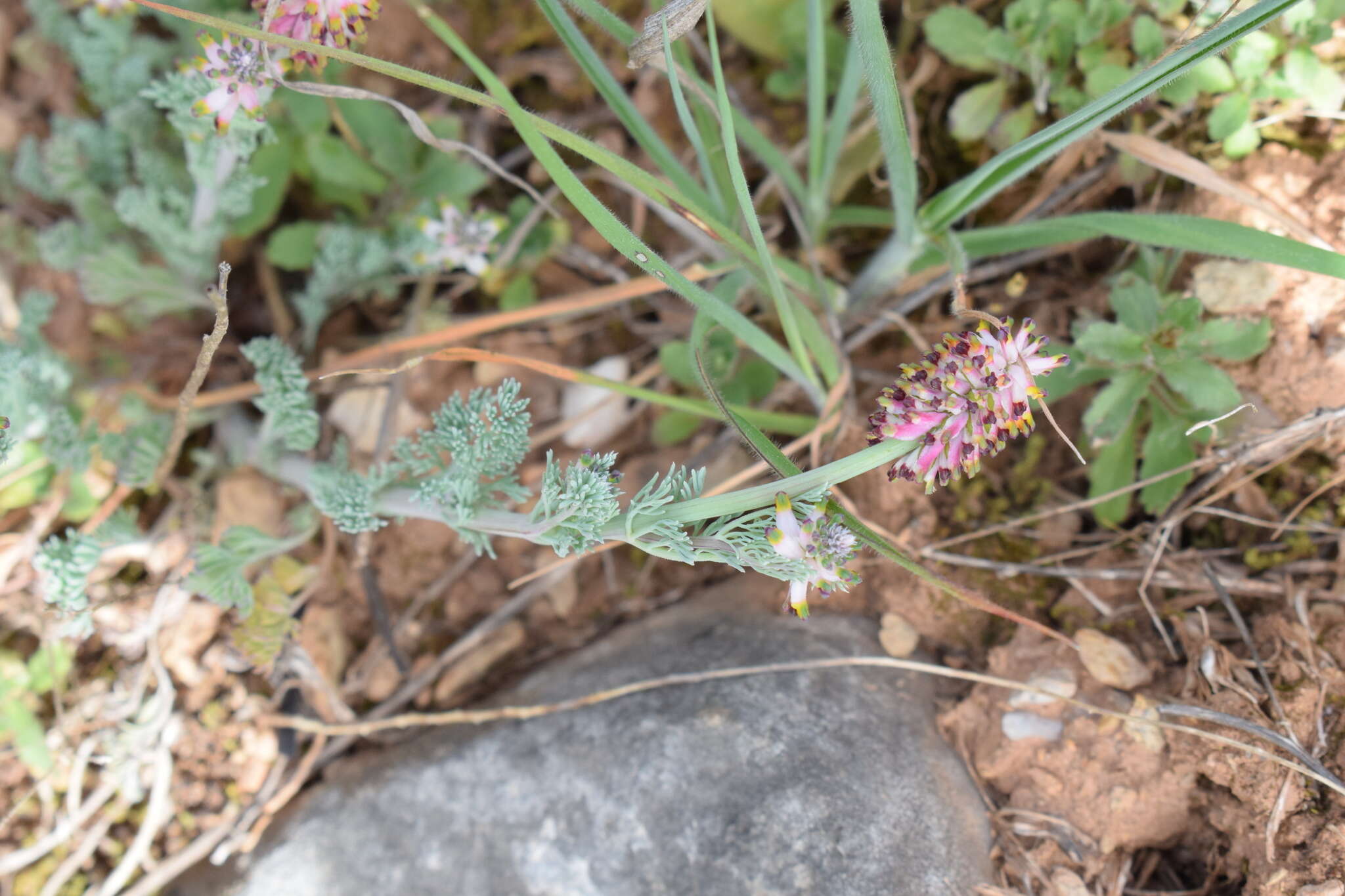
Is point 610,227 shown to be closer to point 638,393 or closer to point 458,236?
point 638,393

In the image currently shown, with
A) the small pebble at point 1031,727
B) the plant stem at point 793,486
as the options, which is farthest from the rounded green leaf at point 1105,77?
the small pebble at point 1031,727

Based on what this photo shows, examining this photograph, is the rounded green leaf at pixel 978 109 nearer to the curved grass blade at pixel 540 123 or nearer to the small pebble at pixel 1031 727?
the curved grass blade at pixel 540 123

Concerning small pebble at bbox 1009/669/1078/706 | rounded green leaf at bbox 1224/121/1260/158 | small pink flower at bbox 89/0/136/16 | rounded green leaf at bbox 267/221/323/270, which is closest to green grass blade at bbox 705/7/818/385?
small pebble at bbox 1009/669/1078/706

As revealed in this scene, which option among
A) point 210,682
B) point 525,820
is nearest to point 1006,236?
point 525,820

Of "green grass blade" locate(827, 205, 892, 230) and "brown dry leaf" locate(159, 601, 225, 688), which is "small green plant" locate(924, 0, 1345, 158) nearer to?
"green grass blade" locate(827, 205, 892, 230)

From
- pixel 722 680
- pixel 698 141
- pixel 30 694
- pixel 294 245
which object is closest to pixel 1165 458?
pixel 722 680

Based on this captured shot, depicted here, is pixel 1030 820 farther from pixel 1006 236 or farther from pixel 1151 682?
pixel 1006 236
